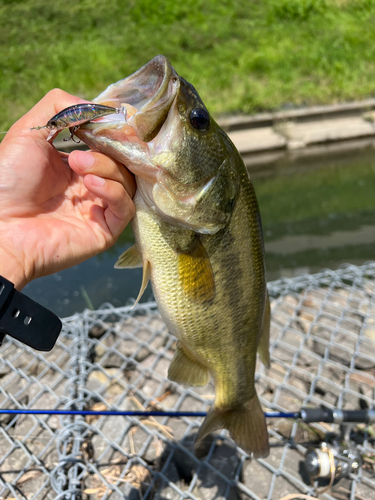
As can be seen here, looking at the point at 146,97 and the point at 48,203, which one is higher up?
the point at 146,97

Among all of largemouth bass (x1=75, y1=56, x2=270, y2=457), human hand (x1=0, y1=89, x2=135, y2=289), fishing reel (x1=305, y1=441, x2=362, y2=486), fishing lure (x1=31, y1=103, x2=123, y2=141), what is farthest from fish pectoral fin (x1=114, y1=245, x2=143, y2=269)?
fishing reel (x1=305, y1=441, x2=362, y2=486)

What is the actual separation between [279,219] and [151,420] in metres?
4.71

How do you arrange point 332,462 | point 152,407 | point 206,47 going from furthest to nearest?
point 206,47 < point 152,407 < point 332,462

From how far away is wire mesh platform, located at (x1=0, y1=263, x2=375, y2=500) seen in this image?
7.22ft

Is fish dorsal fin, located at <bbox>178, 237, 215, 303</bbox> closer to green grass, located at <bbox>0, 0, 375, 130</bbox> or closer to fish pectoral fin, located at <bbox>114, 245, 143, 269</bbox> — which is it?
fish pectoral fin, located at <bbox>114, 245, 143, 269</bbox>

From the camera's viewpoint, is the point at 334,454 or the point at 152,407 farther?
the point at 152,407

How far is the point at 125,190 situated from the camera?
4.82ft

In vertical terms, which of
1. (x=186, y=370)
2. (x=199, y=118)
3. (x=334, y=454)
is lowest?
(x=334, y=454)

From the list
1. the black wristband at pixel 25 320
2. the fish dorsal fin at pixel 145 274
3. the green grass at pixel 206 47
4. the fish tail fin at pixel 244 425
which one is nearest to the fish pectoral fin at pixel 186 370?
the fish tail fin at pixel 244 425

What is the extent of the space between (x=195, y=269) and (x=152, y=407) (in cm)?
160

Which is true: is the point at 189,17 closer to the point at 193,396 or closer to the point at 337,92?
the point at 337,92

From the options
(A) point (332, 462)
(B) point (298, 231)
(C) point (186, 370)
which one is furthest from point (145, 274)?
(B) point (298, 231)

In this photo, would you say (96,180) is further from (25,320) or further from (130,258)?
(25,320)

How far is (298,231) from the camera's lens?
20.1 feet
